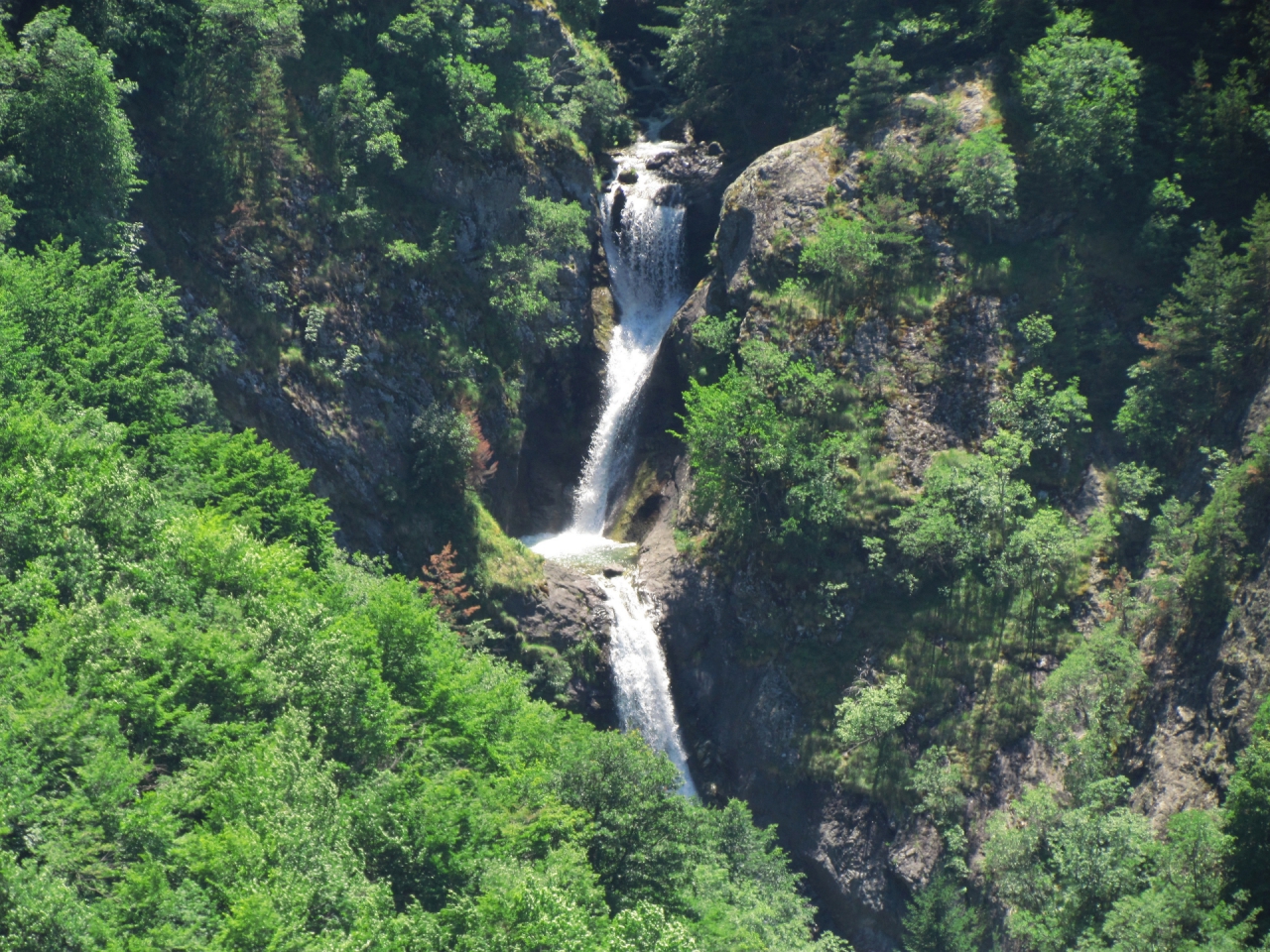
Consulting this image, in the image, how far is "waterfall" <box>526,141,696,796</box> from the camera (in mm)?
46250

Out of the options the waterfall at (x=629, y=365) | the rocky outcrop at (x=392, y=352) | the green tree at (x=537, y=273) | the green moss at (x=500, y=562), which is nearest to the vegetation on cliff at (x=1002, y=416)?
the waterfall at (x=629, y=365)

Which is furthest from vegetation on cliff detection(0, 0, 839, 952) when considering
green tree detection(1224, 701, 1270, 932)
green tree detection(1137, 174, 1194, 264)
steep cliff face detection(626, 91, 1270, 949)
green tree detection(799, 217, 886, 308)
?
green tree detection(1137, 174, 1194, 264)

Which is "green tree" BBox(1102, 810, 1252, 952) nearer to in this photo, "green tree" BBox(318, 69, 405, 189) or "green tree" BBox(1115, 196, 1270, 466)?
"green tree" BBox(1115, 196, 1270, 466)

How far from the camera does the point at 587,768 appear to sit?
1252 inches

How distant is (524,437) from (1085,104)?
28867mm

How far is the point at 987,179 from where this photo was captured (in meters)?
46.1

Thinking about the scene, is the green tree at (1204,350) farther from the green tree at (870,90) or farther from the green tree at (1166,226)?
the green tree at (870,90)

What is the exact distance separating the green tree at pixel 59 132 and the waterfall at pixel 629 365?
23.7 meters

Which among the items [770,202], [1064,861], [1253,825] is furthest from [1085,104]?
[1064,861]

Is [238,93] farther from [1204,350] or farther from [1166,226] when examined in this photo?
[1204,350]

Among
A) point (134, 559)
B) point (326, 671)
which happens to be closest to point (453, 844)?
point (326, 671)

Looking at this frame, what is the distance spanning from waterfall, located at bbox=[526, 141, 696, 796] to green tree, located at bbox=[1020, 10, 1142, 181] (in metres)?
17.9

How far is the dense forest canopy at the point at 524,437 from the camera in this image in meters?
26.3

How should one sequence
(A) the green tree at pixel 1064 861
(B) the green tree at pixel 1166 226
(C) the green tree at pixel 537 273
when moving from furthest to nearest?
(C) the green tree at pixel 537 273 < (B) the green tree at pixel 1166 226 < (A) the green tree at pixel 1064 861
